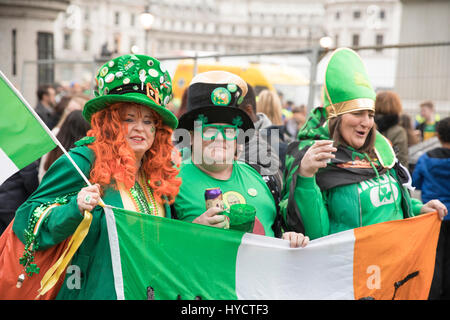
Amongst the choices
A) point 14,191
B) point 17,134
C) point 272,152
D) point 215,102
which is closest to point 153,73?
point 215,102

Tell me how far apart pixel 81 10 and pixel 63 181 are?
290 ft

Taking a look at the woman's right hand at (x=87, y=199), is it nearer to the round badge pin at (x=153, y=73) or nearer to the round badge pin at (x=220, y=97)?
the round badge pin at (x=153, y=73)

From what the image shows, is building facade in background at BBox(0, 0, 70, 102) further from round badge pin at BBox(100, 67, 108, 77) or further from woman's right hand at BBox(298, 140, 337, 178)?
woman's right hand at BBox(298, 140, 337, 178)

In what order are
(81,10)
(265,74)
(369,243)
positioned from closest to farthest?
1. (369,243)
2. (265,74)
3. (81,10)

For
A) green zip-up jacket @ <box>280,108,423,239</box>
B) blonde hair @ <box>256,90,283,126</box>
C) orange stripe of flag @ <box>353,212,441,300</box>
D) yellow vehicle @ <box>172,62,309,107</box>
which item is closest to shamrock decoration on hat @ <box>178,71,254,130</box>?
green zip-up jacket @ <box>280,108,423,239</box>

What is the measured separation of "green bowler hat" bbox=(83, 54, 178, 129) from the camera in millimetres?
2479

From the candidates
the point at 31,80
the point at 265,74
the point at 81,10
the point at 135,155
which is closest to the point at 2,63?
the point at 31,80

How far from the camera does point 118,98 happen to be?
8.03ft

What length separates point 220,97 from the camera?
288cm

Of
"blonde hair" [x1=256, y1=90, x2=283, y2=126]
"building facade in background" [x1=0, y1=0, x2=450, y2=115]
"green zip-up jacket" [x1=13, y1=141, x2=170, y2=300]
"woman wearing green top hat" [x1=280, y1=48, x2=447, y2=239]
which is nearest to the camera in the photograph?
"green zip-up jacket" [x1=13, y1=141, x2=170, y2=300]

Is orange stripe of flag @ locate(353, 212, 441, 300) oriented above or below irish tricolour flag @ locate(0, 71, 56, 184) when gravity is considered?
below

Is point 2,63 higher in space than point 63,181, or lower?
higher

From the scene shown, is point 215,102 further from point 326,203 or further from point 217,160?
point 326,203
